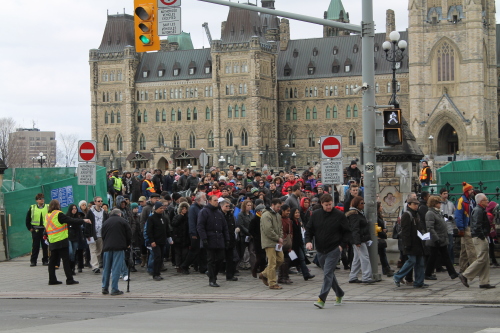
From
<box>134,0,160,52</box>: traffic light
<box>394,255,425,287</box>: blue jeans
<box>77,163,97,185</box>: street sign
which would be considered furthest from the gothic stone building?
<box>394,255,425,287</box>: blue jeans

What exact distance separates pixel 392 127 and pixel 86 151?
6.61m

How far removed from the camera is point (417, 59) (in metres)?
86.4

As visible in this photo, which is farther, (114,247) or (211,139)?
(211,139)

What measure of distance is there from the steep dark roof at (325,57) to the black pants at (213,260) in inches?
3403

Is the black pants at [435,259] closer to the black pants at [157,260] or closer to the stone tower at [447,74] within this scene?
the black pants at [157,260]

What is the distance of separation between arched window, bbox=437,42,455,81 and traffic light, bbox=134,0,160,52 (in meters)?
71.5

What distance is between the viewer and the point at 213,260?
18078mm

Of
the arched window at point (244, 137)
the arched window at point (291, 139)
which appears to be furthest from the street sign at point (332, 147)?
the arched window at point (291, 139)

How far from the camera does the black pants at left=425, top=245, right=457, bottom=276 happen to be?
1772 cm

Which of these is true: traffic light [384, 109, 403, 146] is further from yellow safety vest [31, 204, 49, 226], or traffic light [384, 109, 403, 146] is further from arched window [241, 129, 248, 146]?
arched window [241, 129, 248, 146]

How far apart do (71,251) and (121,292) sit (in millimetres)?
3528

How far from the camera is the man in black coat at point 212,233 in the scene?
18.0m

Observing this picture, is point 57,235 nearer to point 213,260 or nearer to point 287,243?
A: point 213,260

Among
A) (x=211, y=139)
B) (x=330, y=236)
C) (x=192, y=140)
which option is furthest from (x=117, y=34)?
(x=330, y=236)
